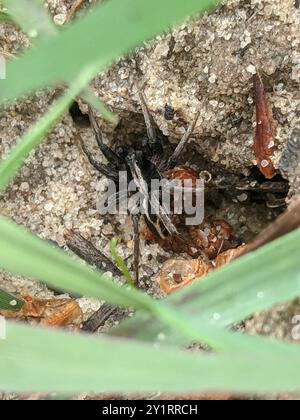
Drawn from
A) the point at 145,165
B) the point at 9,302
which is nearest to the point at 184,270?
the point at 145,165

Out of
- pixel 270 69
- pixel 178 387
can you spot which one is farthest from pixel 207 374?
pixel 270 69

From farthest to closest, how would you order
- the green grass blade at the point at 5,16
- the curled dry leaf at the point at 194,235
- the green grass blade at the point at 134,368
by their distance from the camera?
the curled dry leaf at the point at 194,235 → the green grass blade at the point at 5,16 → the green grass blade at the point at 134,368

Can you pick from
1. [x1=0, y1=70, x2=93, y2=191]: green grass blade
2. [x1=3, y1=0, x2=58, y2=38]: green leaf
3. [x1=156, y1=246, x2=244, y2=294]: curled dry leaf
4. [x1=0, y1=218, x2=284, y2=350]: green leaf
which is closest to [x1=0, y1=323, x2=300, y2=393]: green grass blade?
[x1=0, y1=218, x2=284, y2=350]: green leaf

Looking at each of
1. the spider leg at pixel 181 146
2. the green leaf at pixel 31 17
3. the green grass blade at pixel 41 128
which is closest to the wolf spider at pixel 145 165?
the spider leg at pixel 181 146

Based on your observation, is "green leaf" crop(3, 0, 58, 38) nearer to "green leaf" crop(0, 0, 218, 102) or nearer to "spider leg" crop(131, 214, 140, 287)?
"green leaf" crop(0, 0, 218, 102)

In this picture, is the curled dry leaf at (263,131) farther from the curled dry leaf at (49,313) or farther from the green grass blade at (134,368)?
the green grass blade at (134,368)

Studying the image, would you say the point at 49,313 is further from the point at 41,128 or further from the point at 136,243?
the point at 41,128

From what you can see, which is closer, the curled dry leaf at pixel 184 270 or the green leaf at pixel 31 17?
the green leaf at pixel 31 17
